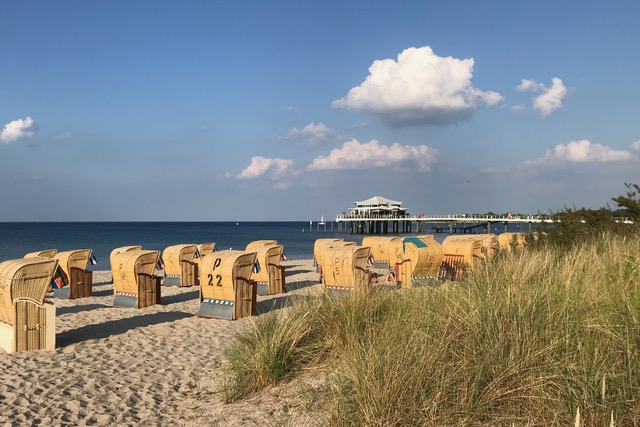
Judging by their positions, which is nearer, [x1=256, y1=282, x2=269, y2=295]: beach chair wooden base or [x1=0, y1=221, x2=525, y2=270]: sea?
[x1=256, y1=282, x2=269, y2=295]: beach chair wooden base

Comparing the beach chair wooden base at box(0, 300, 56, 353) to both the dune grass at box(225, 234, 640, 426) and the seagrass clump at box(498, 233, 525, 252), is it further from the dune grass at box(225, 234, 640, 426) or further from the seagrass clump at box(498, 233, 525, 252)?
the seagrass clump at box(498, 233, 525, 252)

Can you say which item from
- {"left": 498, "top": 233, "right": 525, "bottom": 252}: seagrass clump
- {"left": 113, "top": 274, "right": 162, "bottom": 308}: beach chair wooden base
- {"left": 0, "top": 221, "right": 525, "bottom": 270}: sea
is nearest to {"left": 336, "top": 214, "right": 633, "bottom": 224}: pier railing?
{"left": 0, "top": 221, "right": 525, "bottom": 270}: sea

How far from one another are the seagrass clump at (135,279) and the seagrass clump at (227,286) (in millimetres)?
2109

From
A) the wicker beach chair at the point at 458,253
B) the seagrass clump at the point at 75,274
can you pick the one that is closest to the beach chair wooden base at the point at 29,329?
the seagrass clump at the point at 75,274

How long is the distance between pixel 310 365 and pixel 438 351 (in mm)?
2106

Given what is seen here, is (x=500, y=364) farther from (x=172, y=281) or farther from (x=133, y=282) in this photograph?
(x=172, y=281)

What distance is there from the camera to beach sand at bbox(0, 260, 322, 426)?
4.99 metres

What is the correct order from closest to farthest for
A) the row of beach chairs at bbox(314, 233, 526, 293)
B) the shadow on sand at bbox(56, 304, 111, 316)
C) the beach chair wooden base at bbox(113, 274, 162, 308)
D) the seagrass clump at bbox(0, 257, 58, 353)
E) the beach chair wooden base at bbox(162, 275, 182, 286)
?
1. the seagrass clump at bbox(0, 257, 58, 353)
2. the shadow on sand at bbox(56, 304, 111, 316)
3. the beach chair wooden base at bbox(113, 274, 162, 308)
4. the row of beach chairs at bbox(314, 233, 526, 293)
5. the beach chair wooden base at bbox(162, 275, 182, 286)

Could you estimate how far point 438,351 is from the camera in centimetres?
380

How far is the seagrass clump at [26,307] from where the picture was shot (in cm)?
722

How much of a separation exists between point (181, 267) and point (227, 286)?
21.5 feet

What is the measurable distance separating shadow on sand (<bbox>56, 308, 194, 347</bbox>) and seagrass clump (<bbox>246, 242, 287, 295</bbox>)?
3.32m

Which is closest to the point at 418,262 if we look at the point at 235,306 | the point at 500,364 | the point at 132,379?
the point at 235,306

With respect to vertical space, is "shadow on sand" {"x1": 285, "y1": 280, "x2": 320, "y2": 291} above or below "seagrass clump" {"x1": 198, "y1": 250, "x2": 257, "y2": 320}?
below
